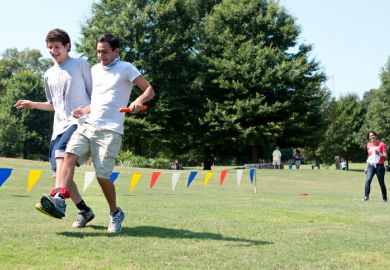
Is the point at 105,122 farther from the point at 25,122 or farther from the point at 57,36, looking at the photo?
the point at 25,122

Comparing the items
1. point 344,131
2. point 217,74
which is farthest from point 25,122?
point 344,131

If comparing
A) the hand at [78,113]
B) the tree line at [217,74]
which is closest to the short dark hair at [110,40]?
the hand at [78,113]

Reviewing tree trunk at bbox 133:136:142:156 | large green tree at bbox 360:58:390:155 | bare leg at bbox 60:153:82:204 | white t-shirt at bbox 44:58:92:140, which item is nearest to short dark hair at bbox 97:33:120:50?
white t-shirt at bbox 44:58:92:140

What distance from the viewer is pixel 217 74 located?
139ft

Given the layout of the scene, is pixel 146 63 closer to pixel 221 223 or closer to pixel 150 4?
pixel 150 4

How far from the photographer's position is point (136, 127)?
131 ft

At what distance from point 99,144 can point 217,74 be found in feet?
122

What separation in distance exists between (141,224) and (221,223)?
1.03 m

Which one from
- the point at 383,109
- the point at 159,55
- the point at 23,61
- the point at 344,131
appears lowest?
the point at 344,131

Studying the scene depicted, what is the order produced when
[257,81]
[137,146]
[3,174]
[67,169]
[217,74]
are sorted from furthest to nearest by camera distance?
1. [137,146]
2. [217,74]
3. [257,81]
4. [3,174]
5. [67,169]

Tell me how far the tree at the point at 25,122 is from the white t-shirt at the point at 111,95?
50621 millimetres

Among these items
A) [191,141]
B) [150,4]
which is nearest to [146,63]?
[150,4]

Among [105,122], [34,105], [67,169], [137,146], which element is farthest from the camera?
[137,146]

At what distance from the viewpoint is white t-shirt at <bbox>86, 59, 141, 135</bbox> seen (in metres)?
5.53
